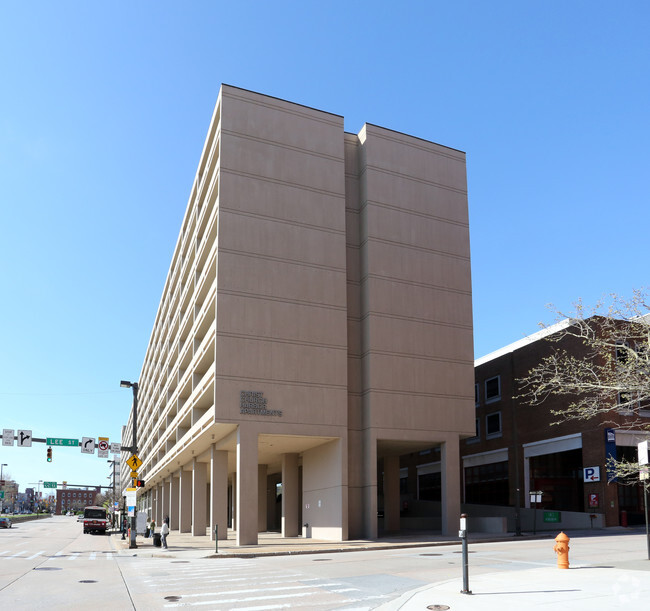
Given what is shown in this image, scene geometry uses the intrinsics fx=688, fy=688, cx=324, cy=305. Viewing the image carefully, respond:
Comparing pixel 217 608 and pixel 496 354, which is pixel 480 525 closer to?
pixel 496 354

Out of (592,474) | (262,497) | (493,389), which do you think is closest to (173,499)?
(262,497)

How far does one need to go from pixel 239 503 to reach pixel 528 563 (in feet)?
56.1

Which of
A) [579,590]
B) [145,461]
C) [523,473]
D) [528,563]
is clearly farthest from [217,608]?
[145,461]

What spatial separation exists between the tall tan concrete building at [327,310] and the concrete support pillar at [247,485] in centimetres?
8

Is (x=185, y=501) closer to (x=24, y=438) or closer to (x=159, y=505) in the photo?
(x=24, y=438)

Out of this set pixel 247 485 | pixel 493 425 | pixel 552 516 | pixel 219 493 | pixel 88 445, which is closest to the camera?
pixel 247 485

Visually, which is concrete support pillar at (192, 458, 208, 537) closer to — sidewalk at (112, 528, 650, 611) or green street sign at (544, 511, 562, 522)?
green street sign at (544, 511, 562, 522)

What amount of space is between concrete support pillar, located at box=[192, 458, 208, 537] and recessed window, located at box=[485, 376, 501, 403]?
23801mm

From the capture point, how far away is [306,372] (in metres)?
36.6

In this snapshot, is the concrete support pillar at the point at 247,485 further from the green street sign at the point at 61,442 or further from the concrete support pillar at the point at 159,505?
the concrete support pillar at the point at 159,505

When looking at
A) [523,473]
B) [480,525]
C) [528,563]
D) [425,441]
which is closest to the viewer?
[528,563]

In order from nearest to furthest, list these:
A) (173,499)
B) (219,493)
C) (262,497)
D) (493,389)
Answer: (219,493) → (262,497) → (493,389) → (173,499)

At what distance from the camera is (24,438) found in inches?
1905

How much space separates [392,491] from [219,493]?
12.5 metres
